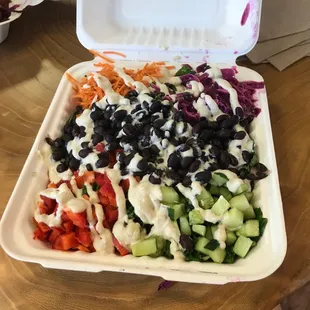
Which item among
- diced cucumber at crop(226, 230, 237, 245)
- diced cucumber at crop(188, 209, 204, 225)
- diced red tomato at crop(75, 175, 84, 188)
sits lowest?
diced cucumber at crop(226, 230, 237, 245)

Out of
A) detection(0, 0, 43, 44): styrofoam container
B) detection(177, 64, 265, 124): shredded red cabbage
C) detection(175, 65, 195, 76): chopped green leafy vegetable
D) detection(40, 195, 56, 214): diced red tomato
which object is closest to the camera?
detection(40, 195, 56, 214): diced red tomato

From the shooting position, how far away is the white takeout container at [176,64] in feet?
2.79

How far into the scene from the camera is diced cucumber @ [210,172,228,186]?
974 mm

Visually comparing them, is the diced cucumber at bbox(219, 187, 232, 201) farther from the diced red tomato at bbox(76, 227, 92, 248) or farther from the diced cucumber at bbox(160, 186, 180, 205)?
the diced red tomato at bbox(76, 227, 92, 248)

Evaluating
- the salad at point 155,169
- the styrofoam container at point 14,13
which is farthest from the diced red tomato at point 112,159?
the styrofoam container at point 14,13

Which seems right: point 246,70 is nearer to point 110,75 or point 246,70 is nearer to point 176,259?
point 110,75

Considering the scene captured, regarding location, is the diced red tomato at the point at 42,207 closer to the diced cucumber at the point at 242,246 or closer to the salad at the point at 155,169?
the salad at the point at 155,169

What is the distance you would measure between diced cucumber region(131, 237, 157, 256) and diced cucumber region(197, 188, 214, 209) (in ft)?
0.42

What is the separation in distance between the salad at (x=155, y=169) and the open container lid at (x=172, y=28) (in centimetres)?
8

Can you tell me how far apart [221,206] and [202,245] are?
9cm

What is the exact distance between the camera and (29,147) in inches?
48.0

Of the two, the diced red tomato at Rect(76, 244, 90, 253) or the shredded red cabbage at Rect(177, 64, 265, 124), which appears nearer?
the diced red tomato at Rect(76, 244, 90, 253)

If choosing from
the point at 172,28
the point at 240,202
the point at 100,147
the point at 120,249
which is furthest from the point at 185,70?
the point at 120,249

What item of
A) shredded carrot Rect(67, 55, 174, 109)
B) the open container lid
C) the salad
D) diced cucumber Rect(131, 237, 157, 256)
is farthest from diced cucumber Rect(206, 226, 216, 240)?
the open container lid
